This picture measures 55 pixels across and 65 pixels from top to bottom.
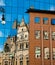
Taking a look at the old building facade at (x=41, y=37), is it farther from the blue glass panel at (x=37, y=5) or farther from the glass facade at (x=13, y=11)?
the glass facade at (x=13, y=11)

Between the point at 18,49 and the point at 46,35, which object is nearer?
the point at 18,49

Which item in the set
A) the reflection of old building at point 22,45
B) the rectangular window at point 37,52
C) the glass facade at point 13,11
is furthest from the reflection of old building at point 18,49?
the rectangular window at point 37,52

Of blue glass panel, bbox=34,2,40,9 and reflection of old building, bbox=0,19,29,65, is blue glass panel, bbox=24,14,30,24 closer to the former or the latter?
reflection of old building, bbox=0,19,29,65

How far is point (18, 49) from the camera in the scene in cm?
5131

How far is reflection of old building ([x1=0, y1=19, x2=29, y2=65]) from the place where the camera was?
5094 centimetres

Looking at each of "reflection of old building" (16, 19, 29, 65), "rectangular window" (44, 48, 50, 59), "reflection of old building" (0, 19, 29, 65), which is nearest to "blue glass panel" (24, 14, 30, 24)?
"reflection of old building" (16, 19, 29, 65)

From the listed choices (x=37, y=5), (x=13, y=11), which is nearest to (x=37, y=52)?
(x=13, y=11)

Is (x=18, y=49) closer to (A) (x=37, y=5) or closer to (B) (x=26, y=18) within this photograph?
(B) (x=26, y=18)

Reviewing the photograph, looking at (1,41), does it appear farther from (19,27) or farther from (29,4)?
(29,4)

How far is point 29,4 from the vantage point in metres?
52.9

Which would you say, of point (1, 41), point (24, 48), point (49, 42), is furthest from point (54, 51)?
point (1, 41)

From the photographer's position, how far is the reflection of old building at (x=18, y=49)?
50938 mm

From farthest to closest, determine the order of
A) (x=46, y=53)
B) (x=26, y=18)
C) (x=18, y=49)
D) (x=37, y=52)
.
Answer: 1. (x=46, y=53)
2. (x=26, y=18)
3. (x=37, y=52)
4. (x=18, y=49)

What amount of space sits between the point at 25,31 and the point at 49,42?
4.01 meters
